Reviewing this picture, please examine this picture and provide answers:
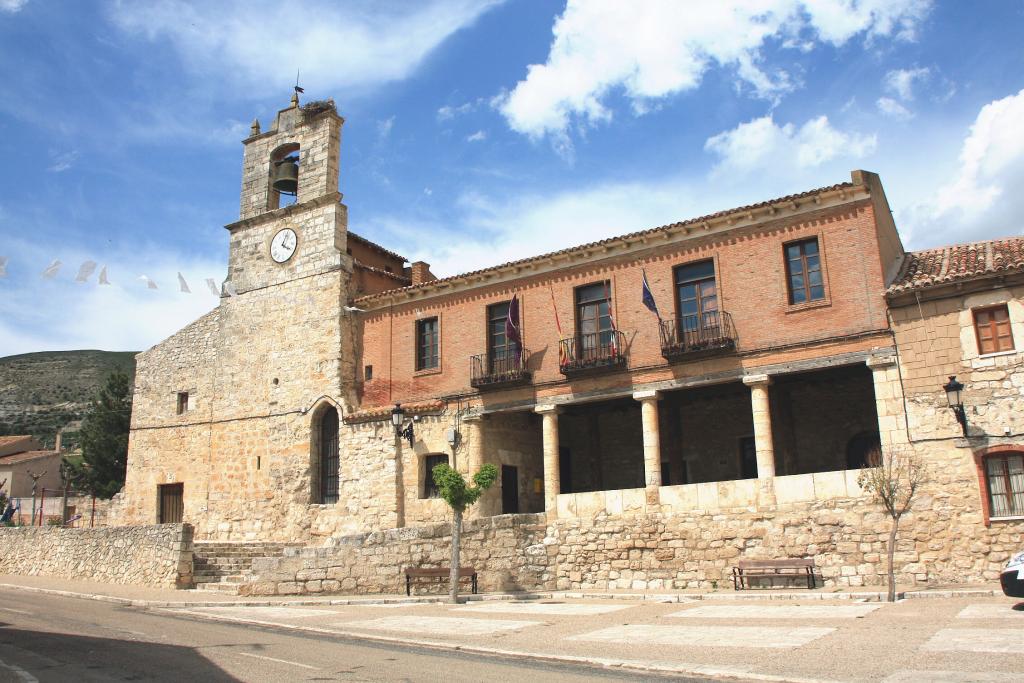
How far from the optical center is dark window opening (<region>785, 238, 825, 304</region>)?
19.3m

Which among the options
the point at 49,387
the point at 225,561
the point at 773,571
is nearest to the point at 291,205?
the point at 225,561

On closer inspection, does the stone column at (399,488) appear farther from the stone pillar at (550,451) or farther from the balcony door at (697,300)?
the balcony door at (697,300)

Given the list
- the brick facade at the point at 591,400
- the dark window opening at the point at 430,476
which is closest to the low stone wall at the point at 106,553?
the brick facade at the point at 591,400

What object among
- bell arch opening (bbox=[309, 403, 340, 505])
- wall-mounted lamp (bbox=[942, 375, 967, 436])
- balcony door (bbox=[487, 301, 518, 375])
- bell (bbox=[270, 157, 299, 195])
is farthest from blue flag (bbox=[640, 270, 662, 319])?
bell (bbox=[270, 157, 299, 195])

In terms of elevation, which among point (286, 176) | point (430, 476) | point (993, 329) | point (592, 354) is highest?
point (286, 176)

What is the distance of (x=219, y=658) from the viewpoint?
10.3 meters

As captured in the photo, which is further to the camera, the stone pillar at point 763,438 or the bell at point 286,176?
the bell at point 286,176

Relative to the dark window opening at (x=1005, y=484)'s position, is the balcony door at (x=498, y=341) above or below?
above

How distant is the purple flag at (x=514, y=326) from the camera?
Result: 900 inches

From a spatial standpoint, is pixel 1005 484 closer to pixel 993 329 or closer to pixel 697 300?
pixel 993 329

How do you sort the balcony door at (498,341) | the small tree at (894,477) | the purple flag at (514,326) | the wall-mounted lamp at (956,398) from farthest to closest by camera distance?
the balcony door at (498,341)
the purple flag at (514,326)
the wall-mounted lamp at (956,398)
the small tree at (894,477)

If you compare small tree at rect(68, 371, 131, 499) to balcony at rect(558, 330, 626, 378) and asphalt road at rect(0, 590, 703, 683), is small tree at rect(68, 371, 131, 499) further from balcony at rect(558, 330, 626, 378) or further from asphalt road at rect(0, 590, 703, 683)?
asphalt road at rect(0, 590, 703, 683)

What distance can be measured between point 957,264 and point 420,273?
16.6 m

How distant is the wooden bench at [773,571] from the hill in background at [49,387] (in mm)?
74672
